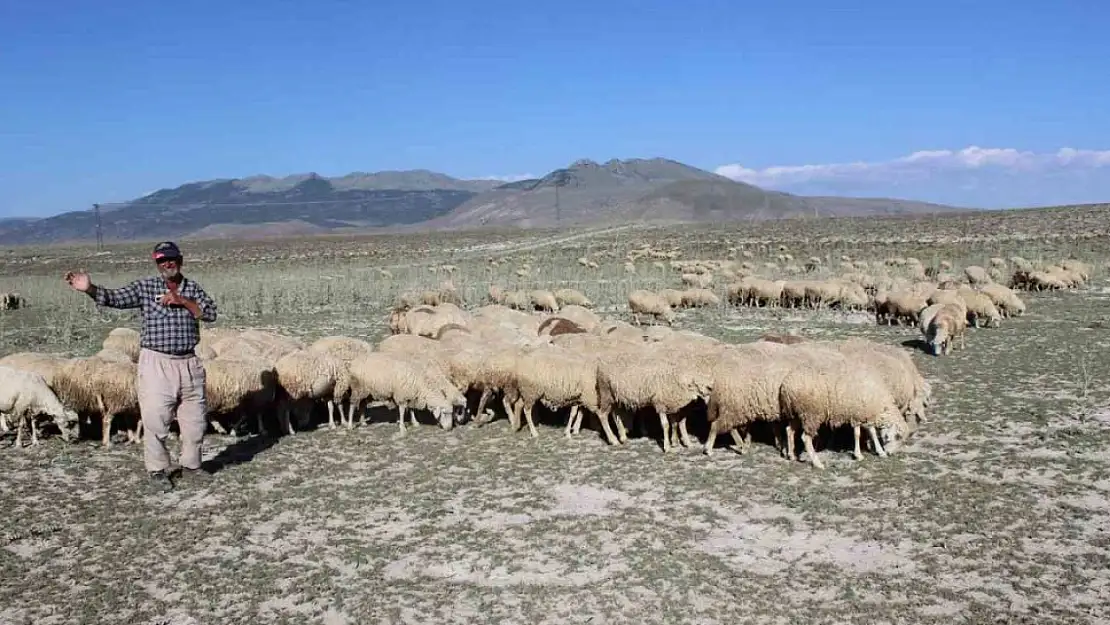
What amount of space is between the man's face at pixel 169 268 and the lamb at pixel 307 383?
2.83m

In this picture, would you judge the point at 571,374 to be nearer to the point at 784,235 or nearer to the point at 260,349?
the point at 260,349

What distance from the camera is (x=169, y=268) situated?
8.19 m

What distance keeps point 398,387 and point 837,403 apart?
5.62m

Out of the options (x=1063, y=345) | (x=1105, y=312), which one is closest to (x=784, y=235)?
(x=1105, y=312)

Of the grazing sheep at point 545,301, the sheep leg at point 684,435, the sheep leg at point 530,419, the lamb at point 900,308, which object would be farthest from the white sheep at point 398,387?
the grazing sheep at point 545,301

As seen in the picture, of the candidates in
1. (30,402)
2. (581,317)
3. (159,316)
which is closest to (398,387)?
(159,316)

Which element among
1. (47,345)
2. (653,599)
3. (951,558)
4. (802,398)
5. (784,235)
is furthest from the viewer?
(784,235)

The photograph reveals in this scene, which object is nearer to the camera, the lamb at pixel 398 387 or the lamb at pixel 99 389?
the lamb at pixel 99 389

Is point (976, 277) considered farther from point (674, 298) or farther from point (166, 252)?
point (166, 252)

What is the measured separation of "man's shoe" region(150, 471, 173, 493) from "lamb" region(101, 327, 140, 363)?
4.65 m

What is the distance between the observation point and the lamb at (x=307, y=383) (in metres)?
10.8

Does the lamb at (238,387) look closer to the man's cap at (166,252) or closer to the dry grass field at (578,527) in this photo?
the dry grass field at (578,527)

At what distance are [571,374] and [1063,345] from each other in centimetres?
1065

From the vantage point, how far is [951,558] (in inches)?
260
